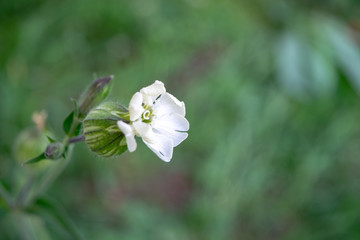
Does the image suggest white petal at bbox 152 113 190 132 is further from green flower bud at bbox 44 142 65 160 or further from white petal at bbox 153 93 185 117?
green flower bud at bbox 44 142 65 160

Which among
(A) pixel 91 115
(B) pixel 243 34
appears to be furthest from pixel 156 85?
(B) pixel 243 34

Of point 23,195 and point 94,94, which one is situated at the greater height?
point 94,94

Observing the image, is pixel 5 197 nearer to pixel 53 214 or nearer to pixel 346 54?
pixel 53 214

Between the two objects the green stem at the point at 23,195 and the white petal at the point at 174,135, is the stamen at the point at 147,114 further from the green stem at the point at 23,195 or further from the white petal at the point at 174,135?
the green stem at the point at 23,195

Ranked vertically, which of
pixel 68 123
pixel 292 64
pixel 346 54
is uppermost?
pixel 346 54

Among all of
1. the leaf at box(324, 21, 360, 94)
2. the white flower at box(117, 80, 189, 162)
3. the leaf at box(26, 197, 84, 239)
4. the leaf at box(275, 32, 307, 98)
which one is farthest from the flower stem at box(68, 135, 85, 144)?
the leaf at box(324, 21, 360, 94)

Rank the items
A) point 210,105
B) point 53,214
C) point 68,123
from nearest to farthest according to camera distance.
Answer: point 68,123 → point 53,214 → point 210,105

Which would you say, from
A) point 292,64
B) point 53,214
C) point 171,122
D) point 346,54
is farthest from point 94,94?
point 346,54
